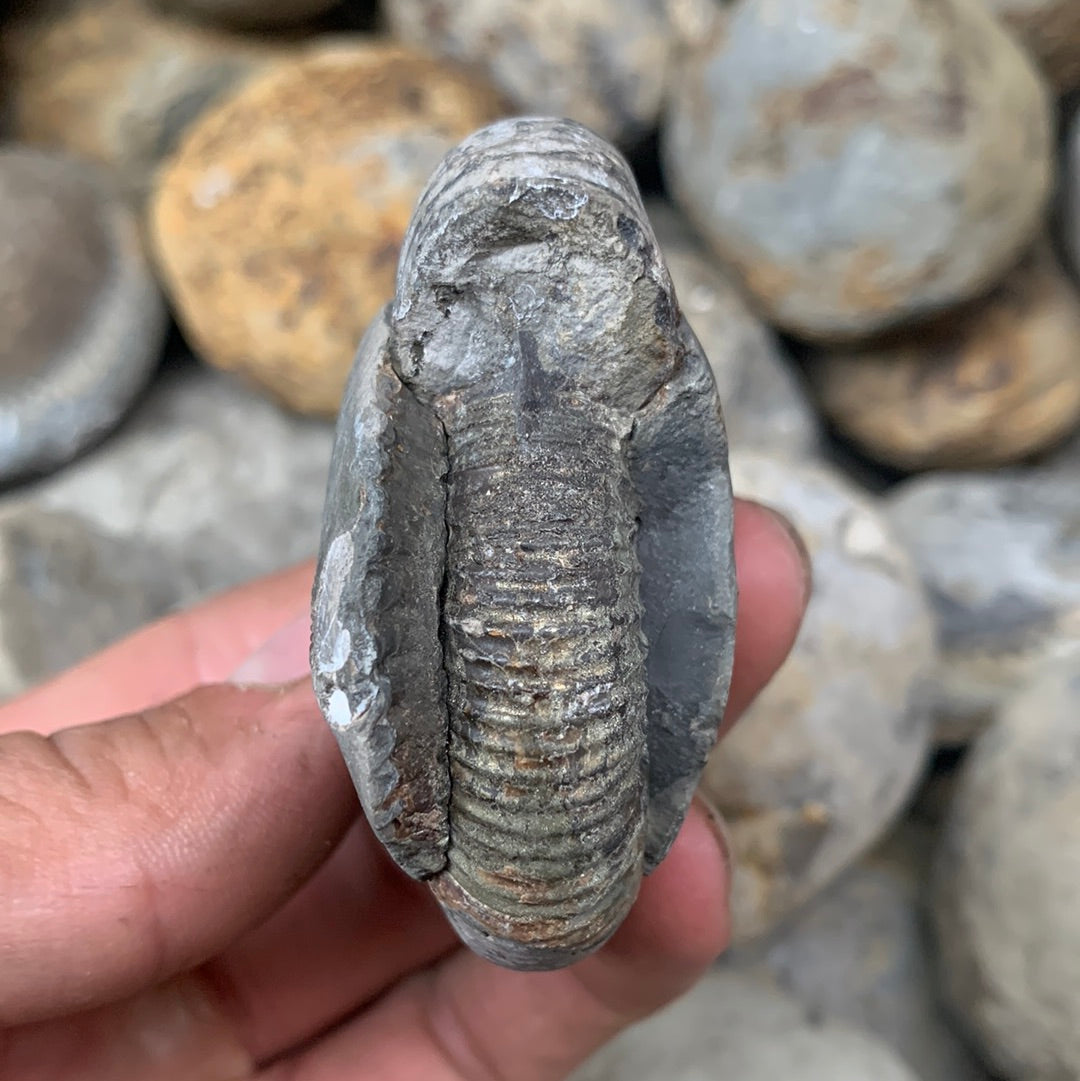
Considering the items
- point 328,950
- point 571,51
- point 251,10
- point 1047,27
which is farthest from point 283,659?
point 1047,27

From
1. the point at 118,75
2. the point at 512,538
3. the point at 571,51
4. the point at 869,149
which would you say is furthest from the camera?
the point at 118,75

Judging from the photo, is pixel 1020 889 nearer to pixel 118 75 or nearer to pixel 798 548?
pixel 798 548

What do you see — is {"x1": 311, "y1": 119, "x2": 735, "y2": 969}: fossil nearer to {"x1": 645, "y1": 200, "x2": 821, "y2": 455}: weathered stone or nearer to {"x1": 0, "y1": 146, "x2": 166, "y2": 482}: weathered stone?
{"x1": 645, "y1": 200, "x2": 821, "y2": 455}: weathered stone

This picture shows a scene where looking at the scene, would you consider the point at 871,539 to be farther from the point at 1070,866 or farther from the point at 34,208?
the point at 34,208

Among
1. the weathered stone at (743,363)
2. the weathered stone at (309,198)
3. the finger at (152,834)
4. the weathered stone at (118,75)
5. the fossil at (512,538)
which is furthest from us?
the weathered stone at (118,75)

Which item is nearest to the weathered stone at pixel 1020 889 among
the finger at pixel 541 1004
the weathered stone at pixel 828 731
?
the weathered stone at pixel 828 731

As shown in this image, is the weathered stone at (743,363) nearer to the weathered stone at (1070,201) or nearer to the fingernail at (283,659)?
the weathered stone at (1070,201)
